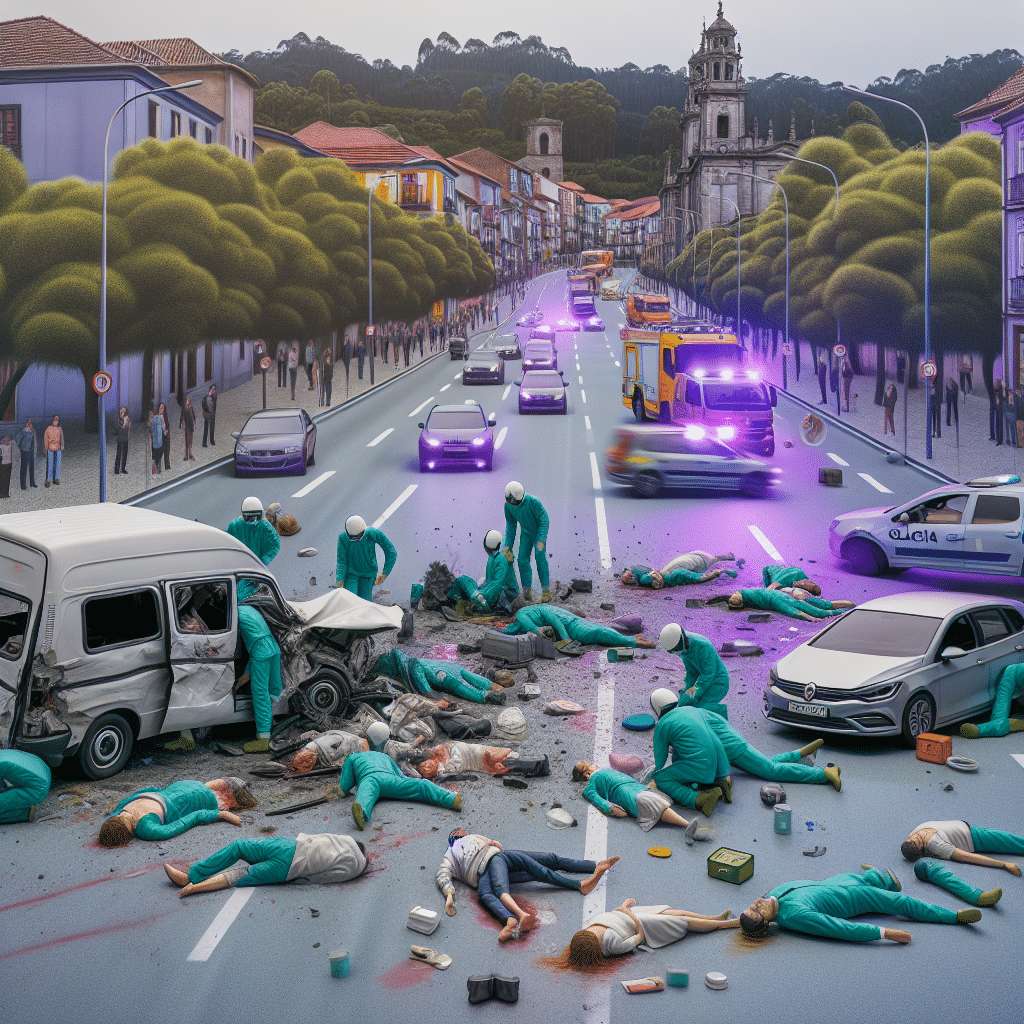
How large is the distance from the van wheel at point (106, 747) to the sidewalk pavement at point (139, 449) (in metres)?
17.0

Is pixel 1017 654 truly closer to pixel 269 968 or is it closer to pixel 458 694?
pixel 458 694

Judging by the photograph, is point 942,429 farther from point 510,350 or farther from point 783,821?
point 783,821

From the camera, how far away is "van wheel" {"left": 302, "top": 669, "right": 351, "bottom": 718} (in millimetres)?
11648

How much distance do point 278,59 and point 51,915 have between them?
17323cm

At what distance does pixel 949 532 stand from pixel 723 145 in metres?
117

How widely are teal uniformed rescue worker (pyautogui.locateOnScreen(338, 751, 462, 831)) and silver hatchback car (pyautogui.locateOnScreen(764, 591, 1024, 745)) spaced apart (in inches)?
148

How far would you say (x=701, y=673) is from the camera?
10867mm

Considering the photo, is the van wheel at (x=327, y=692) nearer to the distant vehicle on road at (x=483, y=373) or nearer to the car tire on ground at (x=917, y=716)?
the car tire on ground at (x=917, y=716)

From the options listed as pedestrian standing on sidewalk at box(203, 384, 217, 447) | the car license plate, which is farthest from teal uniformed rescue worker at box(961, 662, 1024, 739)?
pedestrian standing on sidewalk at box(203, 384, 217, 447)

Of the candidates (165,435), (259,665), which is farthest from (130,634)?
(165,435)

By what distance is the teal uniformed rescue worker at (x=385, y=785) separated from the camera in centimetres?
981

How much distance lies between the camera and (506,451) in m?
33.4

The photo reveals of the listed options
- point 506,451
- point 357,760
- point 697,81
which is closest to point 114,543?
point 357,760

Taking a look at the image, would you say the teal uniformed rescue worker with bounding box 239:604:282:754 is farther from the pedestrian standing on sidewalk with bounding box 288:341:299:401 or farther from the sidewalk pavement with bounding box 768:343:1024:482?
the pedestrian standing on sidewalk with bounding box 288:341:299:401
